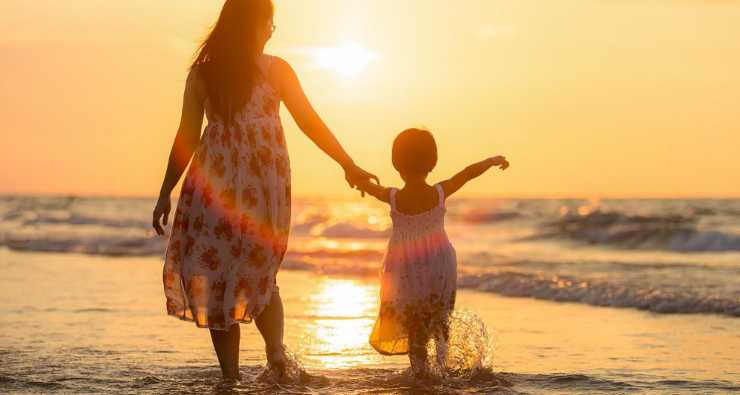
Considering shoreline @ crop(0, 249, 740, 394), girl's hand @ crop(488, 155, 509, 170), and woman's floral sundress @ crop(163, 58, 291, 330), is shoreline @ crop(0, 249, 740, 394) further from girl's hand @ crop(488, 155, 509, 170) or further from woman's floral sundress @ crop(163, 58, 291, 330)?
girl's hand @ crop(488, 155, 509, 170)

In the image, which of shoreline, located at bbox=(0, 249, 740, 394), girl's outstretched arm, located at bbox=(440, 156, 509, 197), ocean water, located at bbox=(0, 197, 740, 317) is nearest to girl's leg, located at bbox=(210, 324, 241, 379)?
shoreline, located at bbox=(0, 249, 740, 394)

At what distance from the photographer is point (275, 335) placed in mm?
5254

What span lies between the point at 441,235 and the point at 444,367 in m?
0.72

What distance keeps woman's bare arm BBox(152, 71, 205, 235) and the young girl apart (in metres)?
1.02

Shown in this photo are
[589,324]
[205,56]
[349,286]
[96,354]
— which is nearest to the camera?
[205,56]

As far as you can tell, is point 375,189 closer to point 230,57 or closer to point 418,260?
point 418,260

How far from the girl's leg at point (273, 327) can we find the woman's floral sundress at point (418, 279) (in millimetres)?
668

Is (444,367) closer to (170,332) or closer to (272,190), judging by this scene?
(272,190)

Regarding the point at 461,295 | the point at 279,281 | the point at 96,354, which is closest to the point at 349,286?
the point at 279,281

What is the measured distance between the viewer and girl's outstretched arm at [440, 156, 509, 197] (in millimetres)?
5352

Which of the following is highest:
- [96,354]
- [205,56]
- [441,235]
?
[205,56]

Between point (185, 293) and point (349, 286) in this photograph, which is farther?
point (349, 286)

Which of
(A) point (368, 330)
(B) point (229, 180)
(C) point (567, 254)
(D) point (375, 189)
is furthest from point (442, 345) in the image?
(C) point (567, 254)

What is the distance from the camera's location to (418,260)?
560 cm
